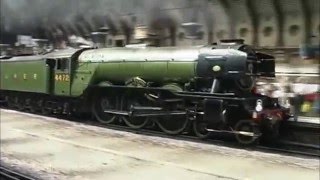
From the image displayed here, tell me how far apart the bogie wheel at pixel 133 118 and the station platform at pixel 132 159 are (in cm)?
67

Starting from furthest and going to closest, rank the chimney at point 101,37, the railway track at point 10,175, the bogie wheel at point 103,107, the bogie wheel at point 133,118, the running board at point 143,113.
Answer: the bogie wheel at point 103,107 < the bogie wheel at point 133,118 < the chimney at point 101,37 < the running board at point 143,113 < the railway track at point 10,175

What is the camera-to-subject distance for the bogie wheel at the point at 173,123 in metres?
11.5

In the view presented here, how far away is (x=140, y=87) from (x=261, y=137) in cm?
333

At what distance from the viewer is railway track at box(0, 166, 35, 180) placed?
22.3 ft

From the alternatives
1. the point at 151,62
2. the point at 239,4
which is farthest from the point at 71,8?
the point at 239,4

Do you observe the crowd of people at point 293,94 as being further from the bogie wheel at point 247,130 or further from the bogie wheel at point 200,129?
the bogie wheel at point 200,129

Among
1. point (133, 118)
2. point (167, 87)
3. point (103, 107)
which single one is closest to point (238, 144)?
point (167, 87)

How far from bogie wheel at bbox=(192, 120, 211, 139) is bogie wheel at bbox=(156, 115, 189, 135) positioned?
0.26m

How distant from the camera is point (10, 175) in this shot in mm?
7176

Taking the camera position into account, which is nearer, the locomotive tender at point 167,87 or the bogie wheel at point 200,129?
the locomotive tender at point 167,87

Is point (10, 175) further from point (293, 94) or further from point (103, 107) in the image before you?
point (293, 94)

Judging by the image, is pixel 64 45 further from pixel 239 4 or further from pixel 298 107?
pixel 239 4

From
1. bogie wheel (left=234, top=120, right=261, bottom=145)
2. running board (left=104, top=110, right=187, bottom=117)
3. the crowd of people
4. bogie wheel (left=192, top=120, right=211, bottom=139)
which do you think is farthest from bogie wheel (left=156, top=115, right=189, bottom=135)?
the crowd of people

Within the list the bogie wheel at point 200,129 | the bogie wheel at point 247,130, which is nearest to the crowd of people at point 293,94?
the bogie wheel at point 247,130
